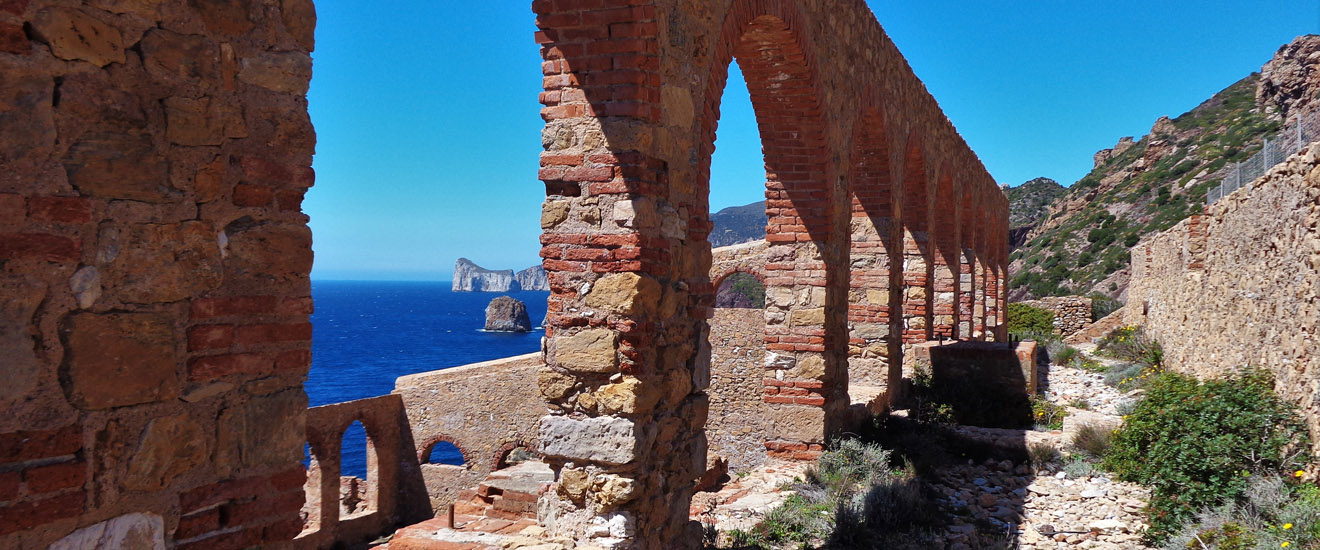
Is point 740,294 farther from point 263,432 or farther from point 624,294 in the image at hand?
point 263,432

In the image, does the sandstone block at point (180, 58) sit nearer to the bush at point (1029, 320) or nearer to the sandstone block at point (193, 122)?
the sandstone block at point (193, 122)

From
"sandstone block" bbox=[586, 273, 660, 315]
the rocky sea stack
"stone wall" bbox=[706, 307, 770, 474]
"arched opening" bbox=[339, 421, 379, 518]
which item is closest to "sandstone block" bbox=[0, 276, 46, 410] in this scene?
"sandstone block" bbox=[586, 273, 660, 315]

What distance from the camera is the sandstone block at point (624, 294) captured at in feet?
13.5

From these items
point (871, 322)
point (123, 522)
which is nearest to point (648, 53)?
point (123, 522)

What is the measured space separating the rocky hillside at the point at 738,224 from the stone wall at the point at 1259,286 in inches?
3887

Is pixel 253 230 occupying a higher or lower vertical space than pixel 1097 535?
higher

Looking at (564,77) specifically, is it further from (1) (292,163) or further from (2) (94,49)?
(2) (94,49)

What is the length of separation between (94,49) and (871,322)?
897 centimetres

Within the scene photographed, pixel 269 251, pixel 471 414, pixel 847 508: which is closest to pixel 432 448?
pixel 471 414

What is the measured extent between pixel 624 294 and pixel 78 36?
265cm

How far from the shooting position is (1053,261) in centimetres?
4062

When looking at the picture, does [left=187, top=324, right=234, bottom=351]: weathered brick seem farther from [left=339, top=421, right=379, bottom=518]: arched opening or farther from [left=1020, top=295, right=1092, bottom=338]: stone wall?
[left=1020, top=295, right=1092, bottom=338]: stone wall

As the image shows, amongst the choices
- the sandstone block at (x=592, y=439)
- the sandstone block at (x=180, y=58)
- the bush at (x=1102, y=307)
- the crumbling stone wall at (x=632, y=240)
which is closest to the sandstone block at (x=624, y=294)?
the crumbling stone wall at (x=632, y=240)

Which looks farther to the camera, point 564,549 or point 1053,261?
point 1053,261
